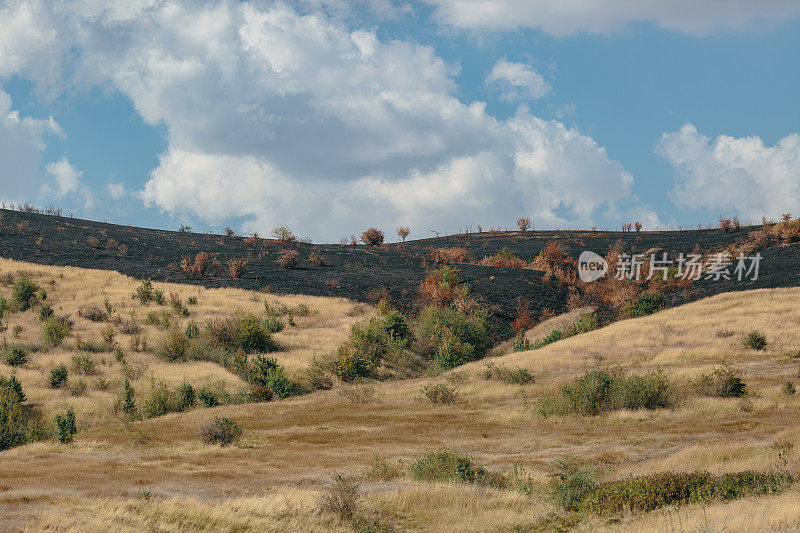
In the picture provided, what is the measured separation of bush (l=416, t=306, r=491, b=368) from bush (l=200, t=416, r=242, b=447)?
16.9 meters

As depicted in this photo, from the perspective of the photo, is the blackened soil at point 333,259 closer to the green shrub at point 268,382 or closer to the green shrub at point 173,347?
the green shrub at point 173,347

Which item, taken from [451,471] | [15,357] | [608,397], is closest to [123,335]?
[15,357]

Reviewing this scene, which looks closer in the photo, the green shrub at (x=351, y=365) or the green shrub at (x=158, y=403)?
the green shrub at (x=158, y=403)

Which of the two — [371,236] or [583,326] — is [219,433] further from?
[371,236]

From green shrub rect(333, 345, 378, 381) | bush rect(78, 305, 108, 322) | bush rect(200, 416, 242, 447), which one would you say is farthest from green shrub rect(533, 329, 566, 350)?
bush rect(78, 305, 108, 322)

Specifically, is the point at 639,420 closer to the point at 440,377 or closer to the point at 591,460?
the point at 591,460

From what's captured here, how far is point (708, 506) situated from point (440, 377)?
21.9 meters

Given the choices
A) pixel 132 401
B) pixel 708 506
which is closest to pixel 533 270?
pixel 132 401

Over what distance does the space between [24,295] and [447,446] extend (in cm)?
3428

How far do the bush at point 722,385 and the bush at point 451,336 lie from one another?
13574 mm

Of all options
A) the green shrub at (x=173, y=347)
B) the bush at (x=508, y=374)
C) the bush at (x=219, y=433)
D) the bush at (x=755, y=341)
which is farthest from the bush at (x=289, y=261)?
the bush at (x=755, y=341)

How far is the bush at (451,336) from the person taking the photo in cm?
3538

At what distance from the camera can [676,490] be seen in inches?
432

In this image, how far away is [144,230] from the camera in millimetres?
75812
